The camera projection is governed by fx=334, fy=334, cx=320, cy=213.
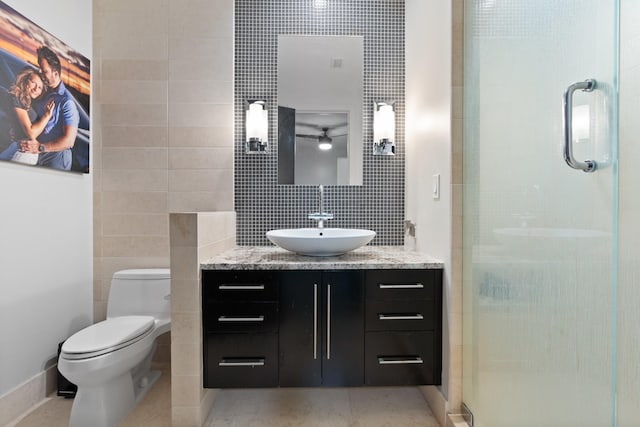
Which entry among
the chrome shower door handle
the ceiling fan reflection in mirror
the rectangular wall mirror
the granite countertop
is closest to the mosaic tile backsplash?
the rectangular wall mirror

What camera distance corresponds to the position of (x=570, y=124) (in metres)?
0.88

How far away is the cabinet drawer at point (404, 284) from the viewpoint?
163 cm

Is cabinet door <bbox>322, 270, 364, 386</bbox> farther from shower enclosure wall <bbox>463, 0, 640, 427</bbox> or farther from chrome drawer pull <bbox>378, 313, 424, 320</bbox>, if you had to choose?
shower enclosure wall <bbox>463, 0, 640, 427</bbox>

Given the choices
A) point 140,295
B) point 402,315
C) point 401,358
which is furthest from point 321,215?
point 140,295

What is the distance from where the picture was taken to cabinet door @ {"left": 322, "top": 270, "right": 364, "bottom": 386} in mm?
1615

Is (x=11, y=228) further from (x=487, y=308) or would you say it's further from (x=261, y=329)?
(x=487, y=308)

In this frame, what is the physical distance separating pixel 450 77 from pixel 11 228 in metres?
2.25

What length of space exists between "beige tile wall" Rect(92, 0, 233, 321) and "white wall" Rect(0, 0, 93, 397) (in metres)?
0.12

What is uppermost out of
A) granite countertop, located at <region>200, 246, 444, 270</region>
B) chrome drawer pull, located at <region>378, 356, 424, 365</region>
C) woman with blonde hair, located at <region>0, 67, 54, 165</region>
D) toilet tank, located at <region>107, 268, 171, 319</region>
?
woman with blonde hair, located at <region>0, 67, 54, 165</region>

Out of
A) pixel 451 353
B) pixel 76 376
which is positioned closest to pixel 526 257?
pixel 451 353

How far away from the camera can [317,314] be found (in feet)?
5.30

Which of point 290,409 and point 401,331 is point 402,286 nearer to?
point 401,331

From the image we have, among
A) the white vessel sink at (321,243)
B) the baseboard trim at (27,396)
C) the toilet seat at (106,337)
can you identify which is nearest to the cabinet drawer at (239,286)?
the white vessel sink at (321,243)

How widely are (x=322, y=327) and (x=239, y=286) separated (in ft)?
1.46
